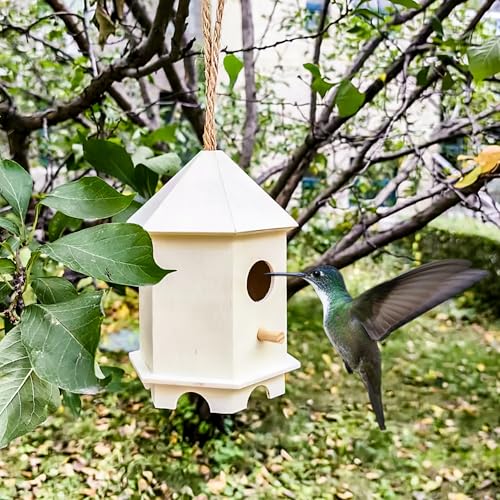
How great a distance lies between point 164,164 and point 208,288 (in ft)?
1.12

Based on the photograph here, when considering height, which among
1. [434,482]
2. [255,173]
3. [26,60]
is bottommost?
[434,482]

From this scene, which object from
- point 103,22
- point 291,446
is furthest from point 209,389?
point 291,446

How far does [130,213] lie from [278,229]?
11.6 inches

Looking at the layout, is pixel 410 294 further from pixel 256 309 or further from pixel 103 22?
pixel 103 22

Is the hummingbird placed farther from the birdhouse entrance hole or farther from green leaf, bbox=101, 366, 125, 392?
green leaf, bbox=101, 366, 125, 392

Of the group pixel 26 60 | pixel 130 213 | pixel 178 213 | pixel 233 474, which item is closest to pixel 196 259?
pixel 178 213

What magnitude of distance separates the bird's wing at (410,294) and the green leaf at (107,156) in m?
0.43

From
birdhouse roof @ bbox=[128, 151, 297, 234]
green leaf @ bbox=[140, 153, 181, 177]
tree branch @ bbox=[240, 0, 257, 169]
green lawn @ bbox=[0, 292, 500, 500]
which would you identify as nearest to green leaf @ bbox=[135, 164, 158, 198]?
green leaf @ bbox=[140, 153, 181, 177]

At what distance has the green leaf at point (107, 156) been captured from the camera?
3.02 ft

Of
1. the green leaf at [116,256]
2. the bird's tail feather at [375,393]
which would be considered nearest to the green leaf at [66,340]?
the green leaf at [116,256]

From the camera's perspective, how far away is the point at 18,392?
58 cm

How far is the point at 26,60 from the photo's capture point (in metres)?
2.28

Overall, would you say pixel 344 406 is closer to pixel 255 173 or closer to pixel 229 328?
pixel 255 173

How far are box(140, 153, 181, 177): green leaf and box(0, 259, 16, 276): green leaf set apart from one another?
412 mm
